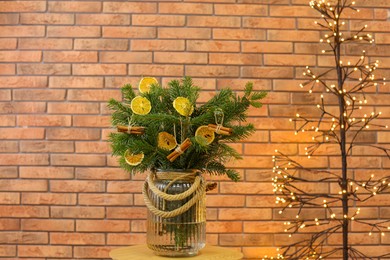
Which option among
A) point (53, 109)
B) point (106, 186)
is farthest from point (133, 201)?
point (53, 109)

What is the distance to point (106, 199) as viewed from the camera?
287cm

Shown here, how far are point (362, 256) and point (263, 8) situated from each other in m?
1.37

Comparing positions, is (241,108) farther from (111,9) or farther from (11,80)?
(11,80)

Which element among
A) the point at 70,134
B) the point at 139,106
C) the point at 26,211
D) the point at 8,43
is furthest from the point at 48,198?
the point at 139,106

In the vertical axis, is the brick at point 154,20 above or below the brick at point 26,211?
above

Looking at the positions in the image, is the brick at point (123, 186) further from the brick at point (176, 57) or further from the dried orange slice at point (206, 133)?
the dried orange slice at point (206, 133)

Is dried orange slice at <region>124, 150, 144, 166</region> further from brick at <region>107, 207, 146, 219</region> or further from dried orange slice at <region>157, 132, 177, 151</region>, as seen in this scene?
brick at <region>107, 207, 146, 219</region>

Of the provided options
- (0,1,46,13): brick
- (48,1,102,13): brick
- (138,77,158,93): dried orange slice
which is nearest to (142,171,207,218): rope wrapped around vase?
(138,77,158,93): dried orange slice

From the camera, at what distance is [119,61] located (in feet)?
9.54

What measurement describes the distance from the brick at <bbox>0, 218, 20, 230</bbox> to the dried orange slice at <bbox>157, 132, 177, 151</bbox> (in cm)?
115

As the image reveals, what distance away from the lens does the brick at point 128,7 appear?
292 cm

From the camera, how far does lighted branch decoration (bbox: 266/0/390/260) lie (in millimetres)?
2793

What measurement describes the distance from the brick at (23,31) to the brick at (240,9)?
35.9 inches

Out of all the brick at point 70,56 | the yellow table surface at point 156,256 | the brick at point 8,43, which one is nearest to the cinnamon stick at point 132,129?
the yellow table surface at point 156,256
